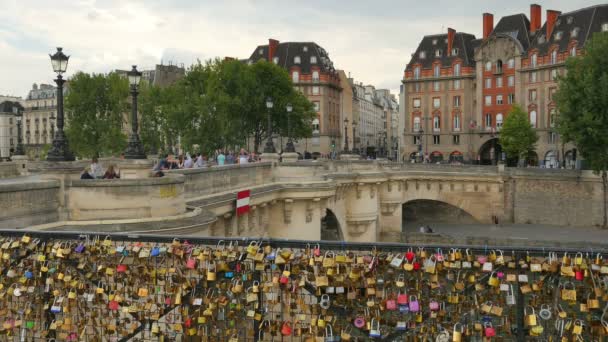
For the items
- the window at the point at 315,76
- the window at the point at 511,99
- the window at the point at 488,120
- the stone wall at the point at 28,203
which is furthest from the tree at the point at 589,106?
the window at the point at 315,76

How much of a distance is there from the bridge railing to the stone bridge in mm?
4559

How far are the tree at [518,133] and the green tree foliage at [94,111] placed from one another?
40917 millimetres

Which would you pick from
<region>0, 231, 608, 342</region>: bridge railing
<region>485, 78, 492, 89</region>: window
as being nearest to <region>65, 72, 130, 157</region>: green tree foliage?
<region>485, 78, 492, 89</region>: window

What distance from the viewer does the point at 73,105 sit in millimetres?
62156

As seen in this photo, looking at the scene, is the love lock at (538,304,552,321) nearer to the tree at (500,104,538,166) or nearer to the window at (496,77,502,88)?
the tree at (500,104,538,166)

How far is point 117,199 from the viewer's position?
506 inches

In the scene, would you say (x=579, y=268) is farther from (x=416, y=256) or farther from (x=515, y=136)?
(x=515, y=136)

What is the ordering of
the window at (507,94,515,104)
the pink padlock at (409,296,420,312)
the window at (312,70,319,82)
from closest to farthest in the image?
the pink padlock at (409,296,420,312) < the window at (507,94,515,104) < the window at (312,70,319,82)

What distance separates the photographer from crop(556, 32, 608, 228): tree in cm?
4703

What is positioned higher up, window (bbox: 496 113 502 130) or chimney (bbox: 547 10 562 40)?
chimney (bbox: 547 10 562 40)

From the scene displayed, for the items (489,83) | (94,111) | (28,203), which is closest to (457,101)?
(489,83)

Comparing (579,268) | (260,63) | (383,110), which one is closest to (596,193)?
(260,63)

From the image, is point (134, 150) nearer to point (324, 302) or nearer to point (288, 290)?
point (288, 290)

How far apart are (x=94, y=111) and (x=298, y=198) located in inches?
1717
